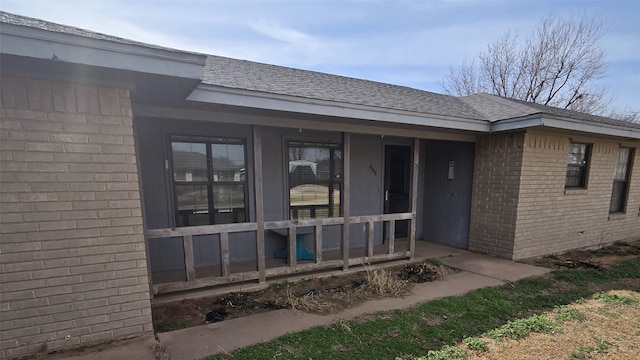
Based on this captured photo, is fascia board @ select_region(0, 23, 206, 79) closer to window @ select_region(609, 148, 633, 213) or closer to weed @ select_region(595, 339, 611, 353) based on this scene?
weed @ select_region(595, 339, 611, 353)

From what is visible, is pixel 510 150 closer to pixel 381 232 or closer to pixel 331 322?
pixel 381 232

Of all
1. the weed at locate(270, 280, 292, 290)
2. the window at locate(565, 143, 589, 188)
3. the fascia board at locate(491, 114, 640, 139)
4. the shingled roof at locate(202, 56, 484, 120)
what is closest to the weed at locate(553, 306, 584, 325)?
the fascia board at locate(491, 114, 640, 139)

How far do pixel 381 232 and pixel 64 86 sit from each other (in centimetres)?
538

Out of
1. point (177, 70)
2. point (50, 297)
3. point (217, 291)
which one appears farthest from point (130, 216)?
point (217, 291)

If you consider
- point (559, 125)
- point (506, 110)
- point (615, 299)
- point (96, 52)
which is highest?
point (506, 110)

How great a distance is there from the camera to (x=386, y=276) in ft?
12.5

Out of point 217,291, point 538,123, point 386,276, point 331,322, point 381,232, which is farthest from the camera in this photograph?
point 381,232

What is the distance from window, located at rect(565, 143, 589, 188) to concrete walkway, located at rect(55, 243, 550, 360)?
2.41 metres

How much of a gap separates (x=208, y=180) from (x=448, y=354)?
379cm

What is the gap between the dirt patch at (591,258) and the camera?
4859 mm

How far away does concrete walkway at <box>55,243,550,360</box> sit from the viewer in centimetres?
238

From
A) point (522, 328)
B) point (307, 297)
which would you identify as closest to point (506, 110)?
point (522, 328)

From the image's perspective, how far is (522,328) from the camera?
9.09 feet

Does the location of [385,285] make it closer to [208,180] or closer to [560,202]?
[208,180]
